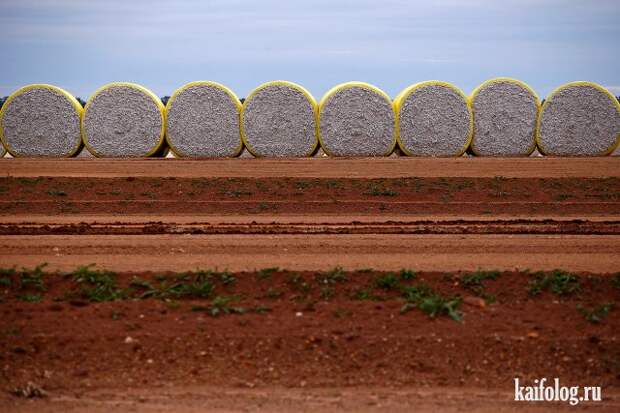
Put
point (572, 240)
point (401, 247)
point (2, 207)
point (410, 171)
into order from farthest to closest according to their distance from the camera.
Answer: point (410, 171)
point (2, 207)
point (572, 240)
point (401, 247)

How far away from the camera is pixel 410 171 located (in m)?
22.1

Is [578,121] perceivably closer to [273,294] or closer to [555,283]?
[555,283]

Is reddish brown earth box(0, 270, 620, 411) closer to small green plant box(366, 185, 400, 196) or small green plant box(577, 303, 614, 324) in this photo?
small green plant box(577, 303, 614, 324)

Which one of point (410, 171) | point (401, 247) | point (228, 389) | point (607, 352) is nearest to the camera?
point (228, 389)

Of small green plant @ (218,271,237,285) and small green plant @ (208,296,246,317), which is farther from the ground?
small green plant @ (218,271,237,285)

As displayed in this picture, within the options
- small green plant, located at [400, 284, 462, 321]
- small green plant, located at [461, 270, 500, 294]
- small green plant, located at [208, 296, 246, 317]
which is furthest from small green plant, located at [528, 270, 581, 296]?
small green plant, located at [208, 296, 246, 317]

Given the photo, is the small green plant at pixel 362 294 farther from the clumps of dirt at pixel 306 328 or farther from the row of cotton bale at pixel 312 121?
the row of cotton bale at pixel 312 121

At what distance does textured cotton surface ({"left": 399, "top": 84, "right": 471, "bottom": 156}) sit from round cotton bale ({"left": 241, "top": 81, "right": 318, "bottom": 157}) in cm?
224

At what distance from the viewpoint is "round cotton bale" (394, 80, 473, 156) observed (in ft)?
78.0

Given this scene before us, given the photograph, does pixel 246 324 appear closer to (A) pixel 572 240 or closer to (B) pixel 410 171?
(A) pixel 572 240

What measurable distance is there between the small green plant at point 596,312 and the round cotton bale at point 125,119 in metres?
15.6

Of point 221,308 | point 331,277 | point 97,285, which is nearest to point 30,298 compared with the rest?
point 97,285

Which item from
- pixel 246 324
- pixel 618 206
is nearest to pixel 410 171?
pixel 618 206

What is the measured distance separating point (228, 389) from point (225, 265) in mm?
3359
